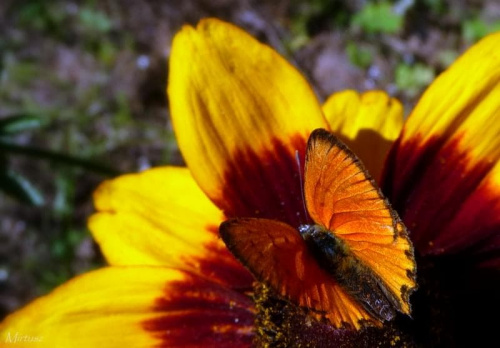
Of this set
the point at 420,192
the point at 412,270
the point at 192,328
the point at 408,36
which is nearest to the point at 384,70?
the point at 408,36

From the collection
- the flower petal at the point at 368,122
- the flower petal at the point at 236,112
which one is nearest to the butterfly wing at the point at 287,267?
the flower petal at the point at 236,112

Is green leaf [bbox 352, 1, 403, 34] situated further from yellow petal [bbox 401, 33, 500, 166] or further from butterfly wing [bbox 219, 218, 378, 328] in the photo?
butterfly wing [bbox 219, 218, 378, 328]

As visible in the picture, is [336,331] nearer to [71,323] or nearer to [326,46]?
[71,323]

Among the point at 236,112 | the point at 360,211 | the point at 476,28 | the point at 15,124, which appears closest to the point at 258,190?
the point at 236,112

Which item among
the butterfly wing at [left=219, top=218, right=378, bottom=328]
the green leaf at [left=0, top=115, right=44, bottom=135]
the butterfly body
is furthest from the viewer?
the green leaf at [left=0, top=115, right=44, bottom=135]

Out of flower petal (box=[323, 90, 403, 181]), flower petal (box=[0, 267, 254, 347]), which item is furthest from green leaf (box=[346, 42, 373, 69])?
flower petal (box=[0, 267, 254, 347])

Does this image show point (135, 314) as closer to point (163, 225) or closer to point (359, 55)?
point (163, 225)
